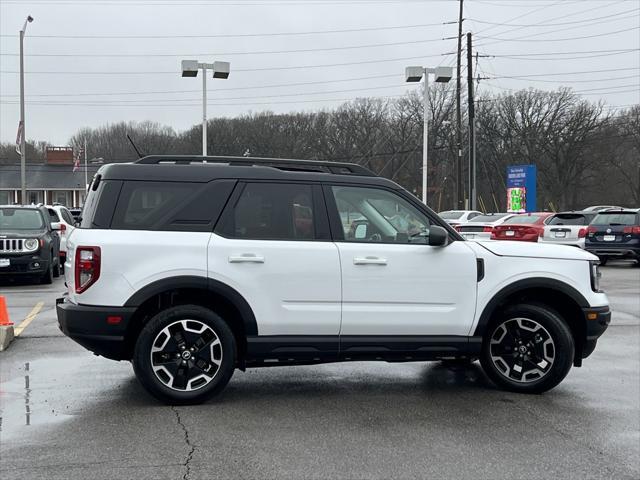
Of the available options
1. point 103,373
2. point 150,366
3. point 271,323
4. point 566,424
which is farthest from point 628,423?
point 103,373

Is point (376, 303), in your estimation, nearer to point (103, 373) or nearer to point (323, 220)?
point (323, 220)

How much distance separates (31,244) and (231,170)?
34.4 ft

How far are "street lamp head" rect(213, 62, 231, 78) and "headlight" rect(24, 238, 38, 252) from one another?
38.7ft

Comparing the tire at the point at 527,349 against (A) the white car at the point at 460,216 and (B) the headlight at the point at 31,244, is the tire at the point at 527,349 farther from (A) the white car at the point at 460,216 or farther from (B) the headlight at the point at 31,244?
(A) the white car at the point at 460,216

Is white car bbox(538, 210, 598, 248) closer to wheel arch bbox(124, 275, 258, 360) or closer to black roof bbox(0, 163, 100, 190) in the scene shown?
wheel arch bbox(124, 275, 258, 360)

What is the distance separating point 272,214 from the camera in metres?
5.75

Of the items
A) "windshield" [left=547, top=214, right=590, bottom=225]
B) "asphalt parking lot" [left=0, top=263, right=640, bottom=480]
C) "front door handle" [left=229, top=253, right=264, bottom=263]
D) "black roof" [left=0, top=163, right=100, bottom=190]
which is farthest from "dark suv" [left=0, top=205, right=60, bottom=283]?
"black roof" [left=0, top=163, right=100, bottom=190]

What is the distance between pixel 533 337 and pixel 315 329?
200 cm

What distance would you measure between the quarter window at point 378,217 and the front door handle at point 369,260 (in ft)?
0.61

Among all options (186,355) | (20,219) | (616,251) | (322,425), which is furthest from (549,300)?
(616,251)

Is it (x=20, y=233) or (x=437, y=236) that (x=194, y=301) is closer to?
(x=437, y=236)

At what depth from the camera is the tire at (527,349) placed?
19.9 ft

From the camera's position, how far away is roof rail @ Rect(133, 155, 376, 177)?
5832mm

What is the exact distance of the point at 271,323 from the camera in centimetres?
561
